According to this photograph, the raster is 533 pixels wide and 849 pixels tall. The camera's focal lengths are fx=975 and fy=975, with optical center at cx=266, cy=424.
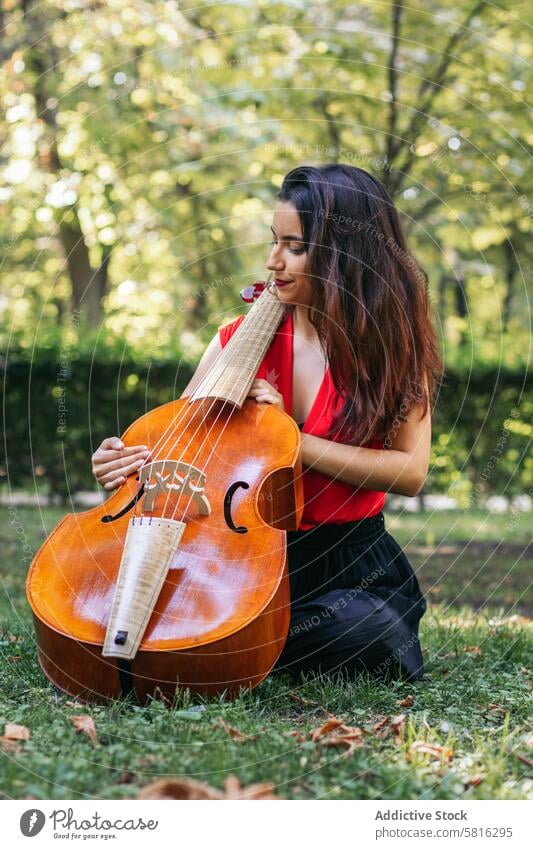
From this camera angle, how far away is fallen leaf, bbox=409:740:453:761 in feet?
7.83

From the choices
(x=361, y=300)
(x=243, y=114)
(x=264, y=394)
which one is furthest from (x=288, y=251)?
(x=243, y=114)

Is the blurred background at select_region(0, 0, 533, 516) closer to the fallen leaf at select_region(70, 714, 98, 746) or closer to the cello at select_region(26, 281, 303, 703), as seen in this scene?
the cello at select_region(26, 281, 303, 703)

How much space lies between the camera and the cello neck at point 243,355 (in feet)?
9.81

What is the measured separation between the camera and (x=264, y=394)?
299 cm

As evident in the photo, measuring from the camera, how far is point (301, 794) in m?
2.14

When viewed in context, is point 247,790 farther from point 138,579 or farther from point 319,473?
point 319,473

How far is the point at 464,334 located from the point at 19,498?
6207 mm

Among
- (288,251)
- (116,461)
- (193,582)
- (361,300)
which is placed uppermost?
(288,251)

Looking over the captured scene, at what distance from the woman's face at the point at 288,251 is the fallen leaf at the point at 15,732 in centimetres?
154

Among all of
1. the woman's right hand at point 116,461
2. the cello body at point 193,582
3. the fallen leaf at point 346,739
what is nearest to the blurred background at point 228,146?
the woman's right hand at point 116,461

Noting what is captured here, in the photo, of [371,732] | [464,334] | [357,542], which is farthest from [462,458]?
[371,732]

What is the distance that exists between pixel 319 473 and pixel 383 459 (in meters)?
0.21

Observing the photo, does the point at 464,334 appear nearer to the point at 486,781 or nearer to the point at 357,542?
the point at 357,542
